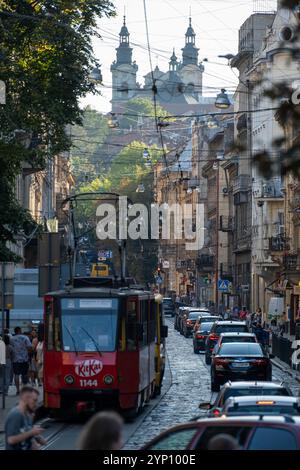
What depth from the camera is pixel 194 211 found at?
132125mm

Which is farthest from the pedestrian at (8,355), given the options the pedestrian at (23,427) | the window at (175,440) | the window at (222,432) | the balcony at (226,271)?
the balcony at (226,271)

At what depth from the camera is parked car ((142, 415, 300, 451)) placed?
11719mm

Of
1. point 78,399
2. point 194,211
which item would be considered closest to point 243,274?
point 194,211

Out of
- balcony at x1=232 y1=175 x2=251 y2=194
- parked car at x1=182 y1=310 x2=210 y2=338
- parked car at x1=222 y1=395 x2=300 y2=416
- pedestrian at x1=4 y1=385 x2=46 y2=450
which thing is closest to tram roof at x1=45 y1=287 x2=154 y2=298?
parked car at x1=222 y1=395 x2=300 y2=416

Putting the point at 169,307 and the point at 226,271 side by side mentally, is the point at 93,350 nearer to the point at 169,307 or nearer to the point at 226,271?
the point at 226,271

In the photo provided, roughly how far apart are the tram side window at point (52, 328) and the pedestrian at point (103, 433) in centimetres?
1780

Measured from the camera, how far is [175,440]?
1210 centimetres

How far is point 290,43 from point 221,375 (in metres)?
25.1

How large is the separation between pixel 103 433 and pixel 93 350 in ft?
58.7

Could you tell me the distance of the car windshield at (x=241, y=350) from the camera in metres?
36.3

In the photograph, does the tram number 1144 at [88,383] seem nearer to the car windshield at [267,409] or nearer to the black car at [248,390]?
the black car at [248,390]

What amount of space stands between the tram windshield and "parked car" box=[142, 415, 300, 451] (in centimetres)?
1583

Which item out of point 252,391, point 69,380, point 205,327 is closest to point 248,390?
point 252,391
